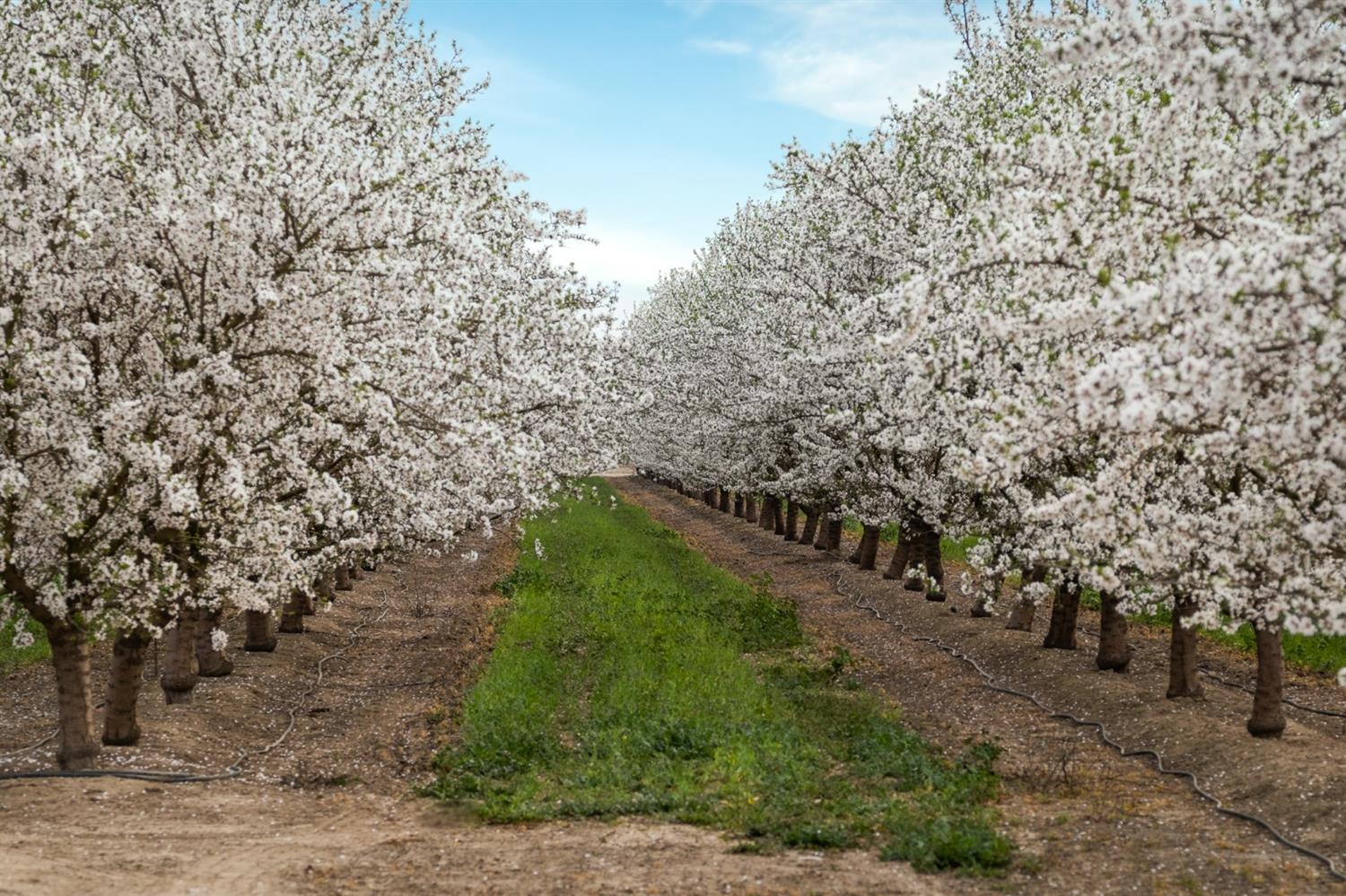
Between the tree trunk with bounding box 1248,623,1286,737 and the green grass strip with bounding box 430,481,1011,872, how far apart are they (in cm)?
362

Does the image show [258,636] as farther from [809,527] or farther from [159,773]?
[809,527]

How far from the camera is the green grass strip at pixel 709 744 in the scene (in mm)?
12406

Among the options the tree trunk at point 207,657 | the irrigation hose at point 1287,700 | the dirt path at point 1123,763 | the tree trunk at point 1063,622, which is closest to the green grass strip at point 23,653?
the tree trunk at point 207,657

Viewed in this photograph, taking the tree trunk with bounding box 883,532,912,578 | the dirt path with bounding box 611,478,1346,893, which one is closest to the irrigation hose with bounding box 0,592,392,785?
the dirt path with bounding box 611,478,1346,893

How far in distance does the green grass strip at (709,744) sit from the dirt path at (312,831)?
21.8 inches

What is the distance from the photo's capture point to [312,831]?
12.8 meters

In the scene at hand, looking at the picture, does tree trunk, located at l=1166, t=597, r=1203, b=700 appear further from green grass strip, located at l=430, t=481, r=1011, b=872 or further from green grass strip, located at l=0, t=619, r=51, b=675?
green grass strip, located at l=0, t=619, r=51, b=675

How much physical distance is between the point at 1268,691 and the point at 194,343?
14561mm

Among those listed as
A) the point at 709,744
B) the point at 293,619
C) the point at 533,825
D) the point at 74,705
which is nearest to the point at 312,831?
the point at 533,825

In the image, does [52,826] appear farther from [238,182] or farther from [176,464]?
[238,182]

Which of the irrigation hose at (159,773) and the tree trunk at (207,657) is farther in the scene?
the tree trunk at (207,657)

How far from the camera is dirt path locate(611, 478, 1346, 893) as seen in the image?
11.1 metres

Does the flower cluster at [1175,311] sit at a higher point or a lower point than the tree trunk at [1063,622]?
higher

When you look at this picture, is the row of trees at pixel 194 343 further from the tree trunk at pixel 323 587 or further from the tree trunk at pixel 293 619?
the tree trunk at pixel 293 619
